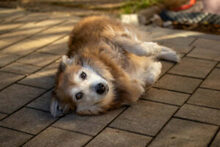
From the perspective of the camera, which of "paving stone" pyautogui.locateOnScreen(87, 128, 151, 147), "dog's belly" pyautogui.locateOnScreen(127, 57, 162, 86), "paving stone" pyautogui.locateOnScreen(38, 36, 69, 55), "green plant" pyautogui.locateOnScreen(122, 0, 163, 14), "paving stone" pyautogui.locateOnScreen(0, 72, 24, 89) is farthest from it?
"green plant" pyautogui.locateOnScreen(122, 0, 163, 14)

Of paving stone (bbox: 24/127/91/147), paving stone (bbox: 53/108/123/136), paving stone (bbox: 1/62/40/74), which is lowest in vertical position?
paving stone (bbox: 24/127/91/147)

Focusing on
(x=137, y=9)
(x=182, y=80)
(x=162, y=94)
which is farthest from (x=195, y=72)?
(x=137, y=9)

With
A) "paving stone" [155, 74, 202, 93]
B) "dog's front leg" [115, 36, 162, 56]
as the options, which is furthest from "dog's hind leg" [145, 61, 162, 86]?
"dog's front leg" [115, 36, 162, 56]

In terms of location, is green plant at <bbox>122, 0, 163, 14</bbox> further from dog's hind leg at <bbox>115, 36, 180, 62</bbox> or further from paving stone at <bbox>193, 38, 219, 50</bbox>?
dog's hind leg at <bbox>115, 36, 180, 62</bbox>

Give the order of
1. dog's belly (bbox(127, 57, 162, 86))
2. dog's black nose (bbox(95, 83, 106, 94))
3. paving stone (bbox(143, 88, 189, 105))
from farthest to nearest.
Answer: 1. dog's belly (bbox(127, 57, 162, 86))
2. paving stone (bbox(143, 88, 189, 105))
3. dog's black nose (bbox(95, 83, 106, 94))

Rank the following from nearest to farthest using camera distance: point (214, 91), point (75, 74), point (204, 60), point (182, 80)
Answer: point (75, 74) < point (214, 91) < point (182, 80) < point (204, 60)

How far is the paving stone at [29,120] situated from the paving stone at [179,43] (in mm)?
2219

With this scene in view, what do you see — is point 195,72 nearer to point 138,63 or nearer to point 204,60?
point 204,60

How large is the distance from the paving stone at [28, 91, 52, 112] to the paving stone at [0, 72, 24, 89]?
59cm

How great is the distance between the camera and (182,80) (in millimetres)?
4633

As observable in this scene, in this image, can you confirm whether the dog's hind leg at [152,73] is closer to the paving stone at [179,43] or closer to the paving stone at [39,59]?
the paving stone at [179,43]

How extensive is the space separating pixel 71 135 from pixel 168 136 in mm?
911

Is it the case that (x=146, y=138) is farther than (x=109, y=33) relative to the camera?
No

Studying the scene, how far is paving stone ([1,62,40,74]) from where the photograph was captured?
5199 millimetres
